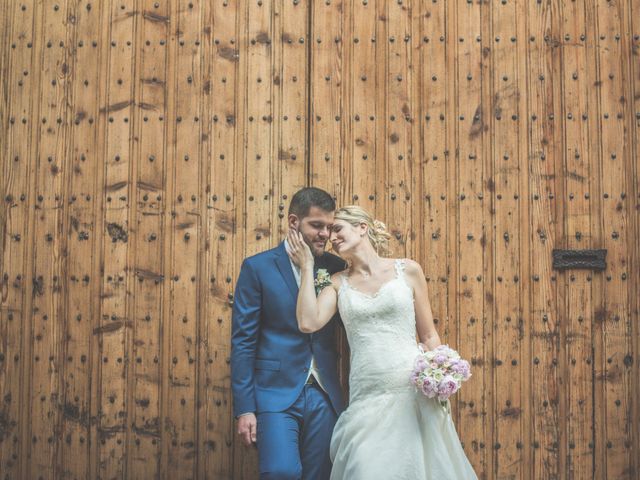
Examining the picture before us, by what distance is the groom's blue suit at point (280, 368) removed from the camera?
3393 millimetres

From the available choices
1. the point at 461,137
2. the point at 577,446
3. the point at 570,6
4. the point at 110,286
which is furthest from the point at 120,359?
the point at 570,6

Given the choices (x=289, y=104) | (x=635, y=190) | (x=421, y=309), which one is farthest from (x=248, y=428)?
(x=635, y=190)

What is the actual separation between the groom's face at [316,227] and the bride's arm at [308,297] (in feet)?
0.16

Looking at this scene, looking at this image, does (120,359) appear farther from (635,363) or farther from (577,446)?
(635,363)

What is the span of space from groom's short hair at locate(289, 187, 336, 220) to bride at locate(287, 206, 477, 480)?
86 millimetres

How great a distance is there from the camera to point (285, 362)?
3477 mm

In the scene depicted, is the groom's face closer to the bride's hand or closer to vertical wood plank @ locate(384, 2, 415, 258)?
the bride's hand

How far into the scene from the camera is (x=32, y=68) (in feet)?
13.7

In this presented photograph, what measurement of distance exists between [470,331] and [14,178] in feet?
8.77

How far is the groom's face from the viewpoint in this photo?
3.56m

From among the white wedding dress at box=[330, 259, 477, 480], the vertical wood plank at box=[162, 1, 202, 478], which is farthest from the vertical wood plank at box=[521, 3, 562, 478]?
the vertical wood plank at box=[162, 1, 202, 478]

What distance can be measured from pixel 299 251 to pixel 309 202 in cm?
25

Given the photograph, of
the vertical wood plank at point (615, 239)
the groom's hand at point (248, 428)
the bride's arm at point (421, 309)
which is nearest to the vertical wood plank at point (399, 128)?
the bride's arm at point (421, 309)

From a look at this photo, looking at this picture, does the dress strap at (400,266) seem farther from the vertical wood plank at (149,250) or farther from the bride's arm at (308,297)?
the vertical wood plank at (149,250)
